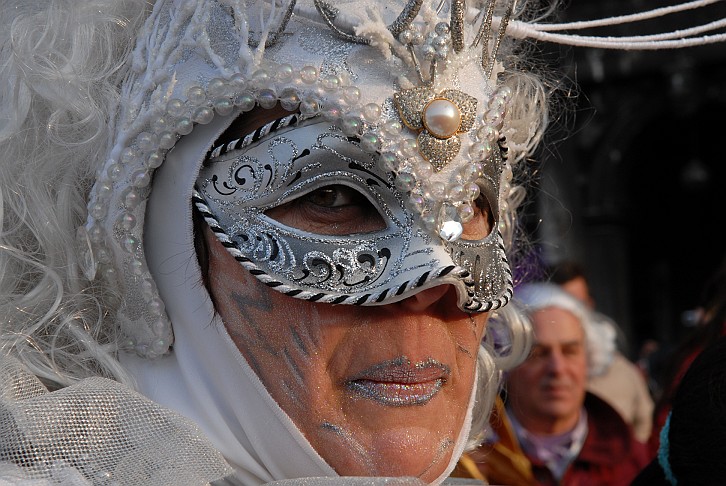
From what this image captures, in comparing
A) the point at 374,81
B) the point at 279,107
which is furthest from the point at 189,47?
the point at 374,81

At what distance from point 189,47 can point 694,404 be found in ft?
3.89

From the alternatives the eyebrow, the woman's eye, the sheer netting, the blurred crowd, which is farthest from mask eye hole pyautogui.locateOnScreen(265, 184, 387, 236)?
the blurred crowd

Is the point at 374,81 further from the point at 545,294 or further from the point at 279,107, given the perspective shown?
the point at 545,294

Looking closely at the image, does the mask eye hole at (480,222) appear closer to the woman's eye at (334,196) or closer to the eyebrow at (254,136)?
the woman's eye at (334,196)

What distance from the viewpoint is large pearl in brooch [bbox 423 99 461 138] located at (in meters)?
1.69

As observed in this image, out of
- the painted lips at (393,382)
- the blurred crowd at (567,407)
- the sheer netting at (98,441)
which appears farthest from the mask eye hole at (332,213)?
the blurred crowd at (567,407)

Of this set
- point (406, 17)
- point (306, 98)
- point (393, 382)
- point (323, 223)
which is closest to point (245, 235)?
point (323, 223)

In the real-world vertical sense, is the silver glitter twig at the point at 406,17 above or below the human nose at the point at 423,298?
above

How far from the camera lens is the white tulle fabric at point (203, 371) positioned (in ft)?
5.67

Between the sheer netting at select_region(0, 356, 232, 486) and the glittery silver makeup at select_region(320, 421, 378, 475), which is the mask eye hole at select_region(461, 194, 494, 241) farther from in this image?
the sheer netting at select_region(0, 356, 232, 486)

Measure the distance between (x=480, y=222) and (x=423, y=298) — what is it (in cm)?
23

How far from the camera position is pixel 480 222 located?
184 centimetres

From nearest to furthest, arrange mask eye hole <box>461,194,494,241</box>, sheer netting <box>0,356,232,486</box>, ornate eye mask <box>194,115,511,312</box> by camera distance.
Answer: sheer netting <box>0,356,232,486</box>, ornate eye mask <box>194,115,511,312</box>, mask eye hole <box>461,194,494,241</box>

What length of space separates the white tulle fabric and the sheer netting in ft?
0.45
